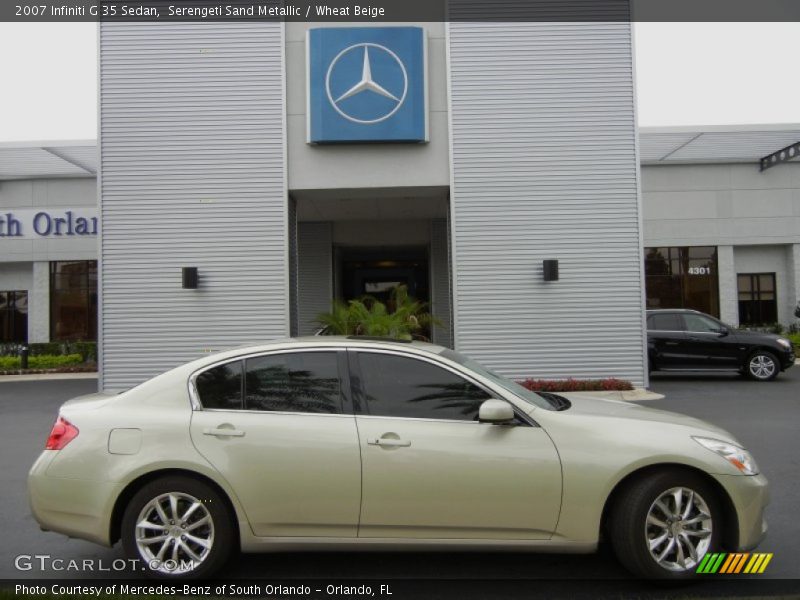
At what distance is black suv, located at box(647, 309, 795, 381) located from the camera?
49.6 feet

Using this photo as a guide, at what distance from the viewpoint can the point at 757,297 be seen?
24109 millimetres

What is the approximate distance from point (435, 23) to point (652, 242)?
12900 millimetres

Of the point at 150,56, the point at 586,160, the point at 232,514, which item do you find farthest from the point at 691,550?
the point at 150,56

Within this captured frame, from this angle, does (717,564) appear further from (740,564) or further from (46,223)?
(46,223)

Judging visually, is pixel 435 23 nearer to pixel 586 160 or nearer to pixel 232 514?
pixel 586 160

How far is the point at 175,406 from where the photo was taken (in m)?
4.48

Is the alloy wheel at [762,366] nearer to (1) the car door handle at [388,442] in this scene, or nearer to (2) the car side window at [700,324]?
(2) the car side window at [700,324]

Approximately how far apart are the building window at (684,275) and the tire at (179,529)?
2148 centimetres

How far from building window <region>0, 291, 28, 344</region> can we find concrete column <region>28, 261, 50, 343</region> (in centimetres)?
52

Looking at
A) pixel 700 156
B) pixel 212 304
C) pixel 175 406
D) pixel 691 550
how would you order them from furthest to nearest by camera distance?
1. pixel 700 156
2. pixel 212 304
3. pixel 175 406
4. pixel 691 550

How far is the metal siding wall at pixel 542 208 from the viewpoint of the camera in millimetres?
13289

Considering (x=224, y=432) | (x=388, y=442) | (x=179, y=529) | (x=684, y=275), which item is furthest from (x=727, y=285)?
(x=179, y=529)

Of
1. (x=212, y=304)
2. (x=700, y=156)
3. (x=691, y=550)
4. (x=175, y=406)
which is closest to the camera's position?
(x=691, y=550)

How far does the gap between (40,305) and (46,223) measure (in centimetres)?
282
